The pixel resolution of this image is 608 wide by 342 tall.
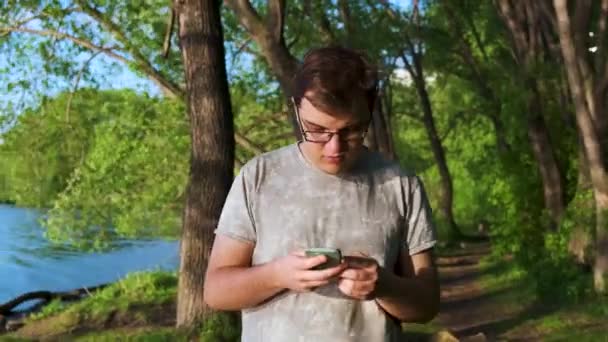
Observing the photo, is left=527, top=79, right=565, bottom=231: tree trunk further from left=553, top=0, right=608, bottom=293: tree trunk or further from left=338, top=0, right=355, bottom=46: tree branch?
left=338, top=0, right=355, bottom=46: tree branch

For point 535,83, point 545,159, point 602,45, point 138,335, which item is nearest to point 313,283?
point 138,335

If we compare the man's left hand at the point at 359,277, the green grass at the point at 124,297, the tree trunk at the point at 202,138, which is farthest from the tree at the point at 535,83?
the man's left hand at the point at 359,277

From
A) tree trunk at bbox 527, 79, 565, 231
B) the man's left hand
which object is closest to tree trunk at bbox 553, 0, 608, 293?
tree trunk at bbox 527, 79, 565, 231

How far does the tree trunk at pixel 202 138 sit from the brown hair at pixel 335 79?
20.3ft

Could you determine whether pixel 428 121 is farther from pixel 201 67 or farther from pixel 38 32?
pixel 201 67

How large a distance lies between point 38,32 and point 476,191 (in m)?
22.1

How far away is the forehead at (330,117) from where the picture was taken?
6.27ft

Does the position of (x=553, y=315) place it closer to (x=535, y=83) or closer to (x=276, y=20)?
(x=535, y=83)

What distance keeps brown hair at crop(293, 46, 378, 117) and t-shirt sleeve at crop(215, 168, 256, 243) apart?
0.90 feet

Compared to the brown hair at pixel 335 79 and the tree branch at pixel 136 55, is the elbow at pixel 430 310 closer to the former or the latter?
the brown hair at pixel 335 79

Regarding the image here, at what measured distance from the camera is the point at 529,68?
1172 cm

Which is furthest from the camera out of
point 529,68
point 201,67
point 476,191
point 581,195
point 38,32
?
point 476,191

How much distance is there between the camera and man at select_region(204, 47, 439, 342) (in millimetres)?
1927

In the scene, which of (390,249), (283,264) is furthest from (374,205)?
(283,264)
